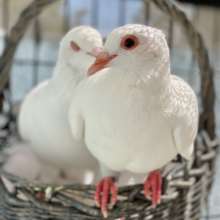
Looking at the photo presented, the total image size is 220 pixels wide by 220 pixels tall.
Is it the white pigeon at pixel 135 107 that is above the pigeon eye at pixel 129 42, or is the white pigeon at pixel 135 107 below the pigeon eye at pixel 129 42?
below

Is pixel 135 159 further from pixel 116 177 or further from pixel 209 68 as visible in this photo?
pixel 209 68

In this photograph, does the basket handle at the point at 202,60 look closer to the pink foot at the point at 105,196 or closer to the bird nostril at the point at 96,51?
the bird nostril at the point at 96,51

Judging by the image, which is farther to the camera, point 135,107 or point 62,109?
point 62,109

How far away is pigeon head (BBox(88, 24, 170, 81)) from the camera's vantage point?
0.59 metres

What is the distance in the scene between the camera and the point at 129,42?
1.93 ft

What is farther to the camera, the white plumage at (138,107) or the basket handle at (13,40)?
the basket handle at (13,40)

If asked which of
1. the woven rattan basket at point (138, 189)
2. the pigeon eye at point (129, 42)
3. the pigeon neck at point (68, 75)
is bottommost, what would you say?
the woven rattan basket at point (138, 189)

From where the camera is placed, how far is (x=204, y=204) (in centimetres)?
77

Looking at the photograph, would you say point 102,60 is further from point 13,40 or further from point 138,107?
point 13,40

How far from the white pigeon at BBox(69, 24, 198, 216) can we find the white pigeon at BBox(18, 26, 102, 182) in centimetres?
7

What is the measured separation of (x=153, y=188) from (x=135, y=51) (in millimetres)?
152

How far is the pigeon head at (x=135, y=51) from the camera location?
0.59 metres

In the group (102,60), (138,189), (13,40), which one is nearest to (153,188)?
(138,189)

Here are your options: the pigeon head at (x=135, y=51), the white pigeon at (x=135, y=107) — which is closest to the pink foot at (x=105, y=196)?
the white pigeon at (x=135, y=107)
